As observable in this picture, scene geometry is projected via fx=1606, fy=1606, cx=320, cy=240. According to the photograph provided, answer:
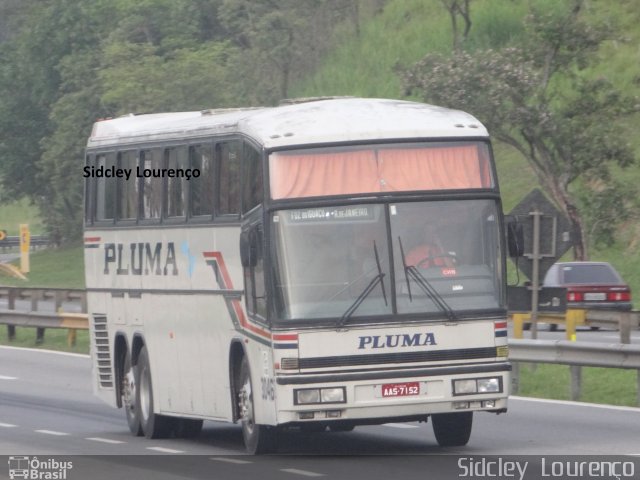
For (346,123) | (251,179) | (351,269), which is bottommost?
(351,269)

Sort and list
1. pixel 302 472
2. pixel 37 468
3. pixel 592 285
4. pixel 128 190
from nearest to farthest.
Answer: pixel 302 472, pixel 37 468, pixel 128 190, pixel 592 285

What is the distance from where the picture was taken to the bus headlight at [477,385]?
42.9ft

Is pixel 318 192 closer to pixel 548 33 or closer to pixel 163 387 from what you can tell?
pixel 163 387

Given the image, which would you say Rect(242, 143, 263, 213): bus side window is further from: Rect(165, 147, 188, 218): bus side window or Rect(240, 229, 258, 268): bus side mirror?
Rect(165, 147, 188, 218): bus side window

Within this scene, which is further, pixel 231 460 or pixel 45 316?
pixel 45 316

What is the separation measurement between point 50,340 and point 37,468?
66.8 ft

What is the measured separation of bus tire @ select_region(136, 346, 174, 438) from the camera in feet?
54.5

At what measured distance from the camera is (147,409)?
16.9 m

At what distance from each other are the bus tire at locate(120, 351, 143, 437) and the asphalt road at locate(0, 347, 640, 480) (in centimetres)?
16

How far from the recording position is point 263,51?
6159cm

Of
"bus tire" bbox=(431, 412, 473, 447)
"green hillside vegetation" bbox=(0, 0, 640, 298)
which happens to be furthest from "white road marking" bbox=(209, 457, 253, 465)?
"green hillside vegetation" bbox=(0, 0, 640, 298)

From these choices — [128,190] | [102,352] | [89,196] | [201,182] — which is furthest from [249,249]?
[89,196]

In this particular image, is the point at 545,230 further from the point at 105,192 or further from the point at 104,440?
the point at 104,440

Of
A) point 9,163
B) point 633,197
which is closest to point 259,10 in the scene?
point 9,163
